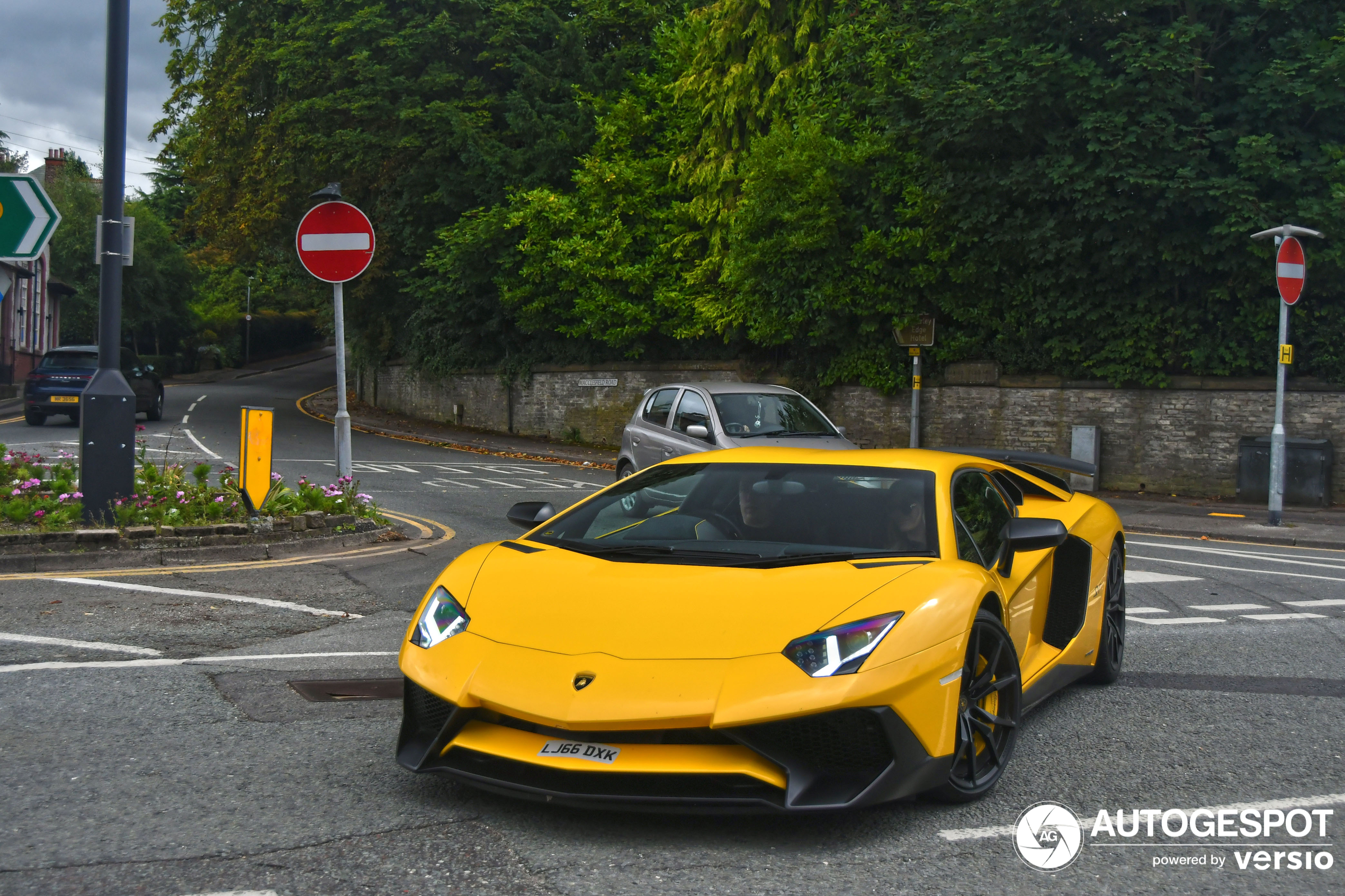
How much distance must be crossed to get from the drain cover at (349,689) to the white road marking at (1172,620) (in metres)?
5.04

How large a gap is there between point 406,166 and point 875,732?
29.0m

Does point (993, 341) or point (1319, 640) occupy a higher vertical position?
point (993, 341)

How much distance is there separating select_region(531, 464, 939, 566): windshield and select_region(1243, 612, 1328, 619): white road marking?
A: 4798mm

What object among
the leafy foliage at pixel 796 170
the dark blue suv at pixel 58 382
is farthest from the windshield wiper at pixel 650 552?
the dark blue suv at pixel 58 382

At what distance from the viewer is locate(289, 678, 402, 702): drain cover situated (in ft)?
17.7

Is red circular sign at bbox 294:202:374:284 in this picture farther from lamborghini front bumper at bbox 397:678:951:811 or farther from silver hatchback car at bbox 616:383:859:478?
lamborghini front bumper at bbox 397:678:951:811

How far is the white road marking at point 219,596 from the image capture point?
7.59 m

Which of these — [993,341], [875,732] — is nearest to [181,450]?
[993,341]

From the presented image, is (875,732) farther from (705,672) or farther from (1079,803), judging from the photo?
(1079,803)

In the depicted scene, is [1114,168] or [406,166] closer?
[1114,168]

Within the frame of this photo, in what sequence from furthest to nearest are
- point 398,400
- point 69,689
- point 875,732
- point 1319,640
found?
1. point 398,400
2. point 1319,640
3. point 69,689
4. point 875,732

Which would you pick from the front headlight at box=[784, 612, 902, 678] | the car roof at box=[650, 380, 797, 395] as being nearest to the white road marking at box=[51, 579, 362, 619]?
the front headlight at box=[784, 612, 902, 678]

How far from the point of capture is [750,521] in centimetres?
485

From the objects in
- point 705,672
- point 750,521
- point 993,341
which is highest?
point 993,341
